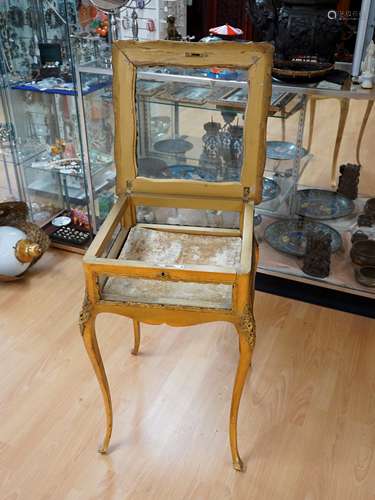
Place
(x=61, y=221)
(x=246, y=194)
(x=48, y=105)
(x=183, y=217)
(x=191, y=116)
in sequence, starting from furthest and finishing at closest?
(x=61, y=221), (x=48, y=105), (x=183, y=217), (x=191, y=116), (x=246, y=194)

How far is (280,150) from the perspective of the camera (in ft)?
7.97

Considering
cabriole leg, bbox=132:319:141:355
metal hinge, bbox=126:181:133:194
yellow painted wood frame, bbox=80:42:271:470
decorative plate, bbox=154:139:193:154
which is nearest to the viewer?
yellow painted wood frame, bbox=80:42:271:470

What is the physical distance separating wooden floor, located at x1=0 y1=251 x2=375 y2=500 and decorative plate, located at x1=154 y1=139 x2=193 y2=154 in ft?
2.43

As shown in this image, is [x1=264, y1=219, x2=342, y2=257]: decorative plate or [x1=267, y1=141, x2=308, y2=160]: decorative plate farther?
[x1=267, y1=141, x2=308, y2=160]: decorative plate

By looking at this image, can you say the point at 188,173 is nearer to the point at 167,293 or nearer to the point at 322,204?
the point at 322,204

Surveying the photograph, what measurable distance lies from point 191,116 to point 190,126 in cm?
5

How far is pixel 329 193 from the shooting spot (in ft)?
8.36

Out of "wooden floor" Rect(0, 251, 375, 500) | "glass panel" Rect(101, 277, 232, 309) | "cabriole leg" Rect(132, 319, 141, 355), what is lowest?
"wooden floor" Rect(0, 251, 375, 500)

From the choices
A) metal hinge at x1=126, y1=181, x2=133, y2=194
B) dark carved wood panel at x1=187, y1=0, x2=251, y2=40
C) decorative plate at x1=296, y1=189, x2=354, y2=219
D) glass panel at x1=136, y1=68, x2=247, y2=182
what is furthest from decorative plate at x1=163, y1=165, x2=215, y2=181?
dark carved wood panel at x1=187, y1=0, x2=251, y2=40

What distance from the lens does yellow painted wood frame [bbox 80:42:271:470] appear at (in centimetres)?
120

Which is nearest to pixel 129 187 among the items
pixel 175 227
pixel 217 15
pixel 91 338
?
pixel 175 227

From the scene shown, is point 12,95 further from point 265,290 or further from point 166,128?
point 265,290

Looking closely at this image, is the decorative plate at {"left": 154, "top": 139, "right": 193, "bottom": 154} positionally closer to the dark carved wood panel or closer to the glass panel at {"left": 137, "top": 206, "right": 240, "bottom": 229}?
the glass panel at {"left": 137, "top": 206, "right": 240, "bottom": 229}

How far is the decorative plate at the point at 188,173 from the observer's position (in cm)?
217
